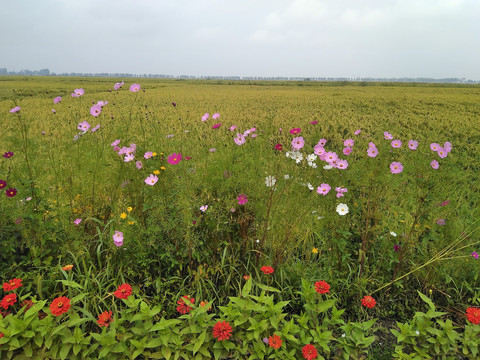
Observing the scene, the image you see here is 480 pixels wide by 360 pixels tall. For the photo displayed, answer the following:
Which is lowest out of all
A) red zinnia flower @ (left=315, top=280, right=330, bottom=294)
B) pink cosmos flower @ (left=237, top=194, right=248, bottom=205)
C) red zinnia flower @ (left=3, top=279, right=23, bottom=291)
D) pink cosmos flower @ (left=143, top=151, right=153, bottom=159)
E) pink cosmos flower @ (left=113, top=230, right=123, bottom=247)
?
red zinnia flower @ (left=315, top=280, right=330, bottom=294)

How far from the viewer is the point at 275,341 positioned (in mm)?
1463

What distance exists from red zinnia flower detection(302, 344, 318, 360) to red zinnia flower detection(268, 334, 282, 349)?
0.13 metres

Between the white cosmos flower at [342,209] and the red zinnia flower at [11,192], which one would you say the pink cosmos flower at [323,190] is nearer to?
the white cosmos flower at [342,209]

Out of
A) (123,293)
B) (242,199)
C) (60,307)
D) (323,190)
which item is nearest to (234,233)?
(242,199)

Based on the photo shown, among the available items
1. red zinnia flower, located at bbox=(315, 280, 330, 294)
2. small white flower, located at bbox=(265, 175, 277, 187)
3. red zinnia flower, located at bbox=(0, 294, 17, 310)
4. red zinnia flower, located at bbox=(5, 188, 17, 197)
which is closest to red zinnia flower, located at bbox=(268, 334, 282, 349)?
red zinnia flower, located at bbox=(315, 280, 330, 294)

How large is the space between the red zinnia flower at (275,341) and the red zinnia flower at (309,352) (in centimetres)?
13

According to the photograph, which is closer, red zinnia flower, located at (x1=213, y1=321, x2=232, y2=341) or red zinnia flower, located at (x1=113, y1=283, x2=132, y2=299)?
red zinnia flower, located at (x1=213, y1=321, x2=232, y2=341)

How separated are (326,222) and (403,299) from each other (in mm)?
780

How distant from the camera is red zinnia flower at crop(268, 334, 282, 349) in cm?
143

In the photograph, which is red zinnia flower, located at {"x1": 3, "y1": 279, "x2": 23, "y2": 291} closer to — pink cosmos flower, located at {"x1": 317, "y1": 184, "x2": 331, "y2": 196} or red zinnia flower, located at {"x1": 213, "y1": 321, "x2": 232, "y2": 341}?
red zinnia flower, located at {"x1": 213, "y1": 321, "x2": 232, "y2": 341}

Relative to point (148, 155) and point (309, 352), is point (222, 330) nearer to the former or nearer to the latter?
point (309, 352)

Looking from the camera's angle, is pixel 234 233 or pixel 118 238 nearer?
pixel 118 238

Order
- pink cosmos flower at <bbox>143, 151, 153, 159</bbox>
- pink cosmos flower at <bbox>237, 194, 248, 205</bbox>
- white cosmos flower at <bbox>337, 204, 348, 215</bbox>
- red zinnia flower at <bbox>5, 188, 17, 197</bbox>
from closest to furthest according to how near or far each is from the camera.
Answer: red zinnia flower at <bbox>5, 188, 17, 197</bbox>, pink cosmos flower at <bbox>237, 194, 248, 205</bbox>, white cosmos flower at <bbox>337, 204, 348, 215</bbox>, pink cosmos flower at <bbox>143, 151, 153, 159</bbox>

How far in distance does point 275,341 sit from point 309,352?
6.9 inches
